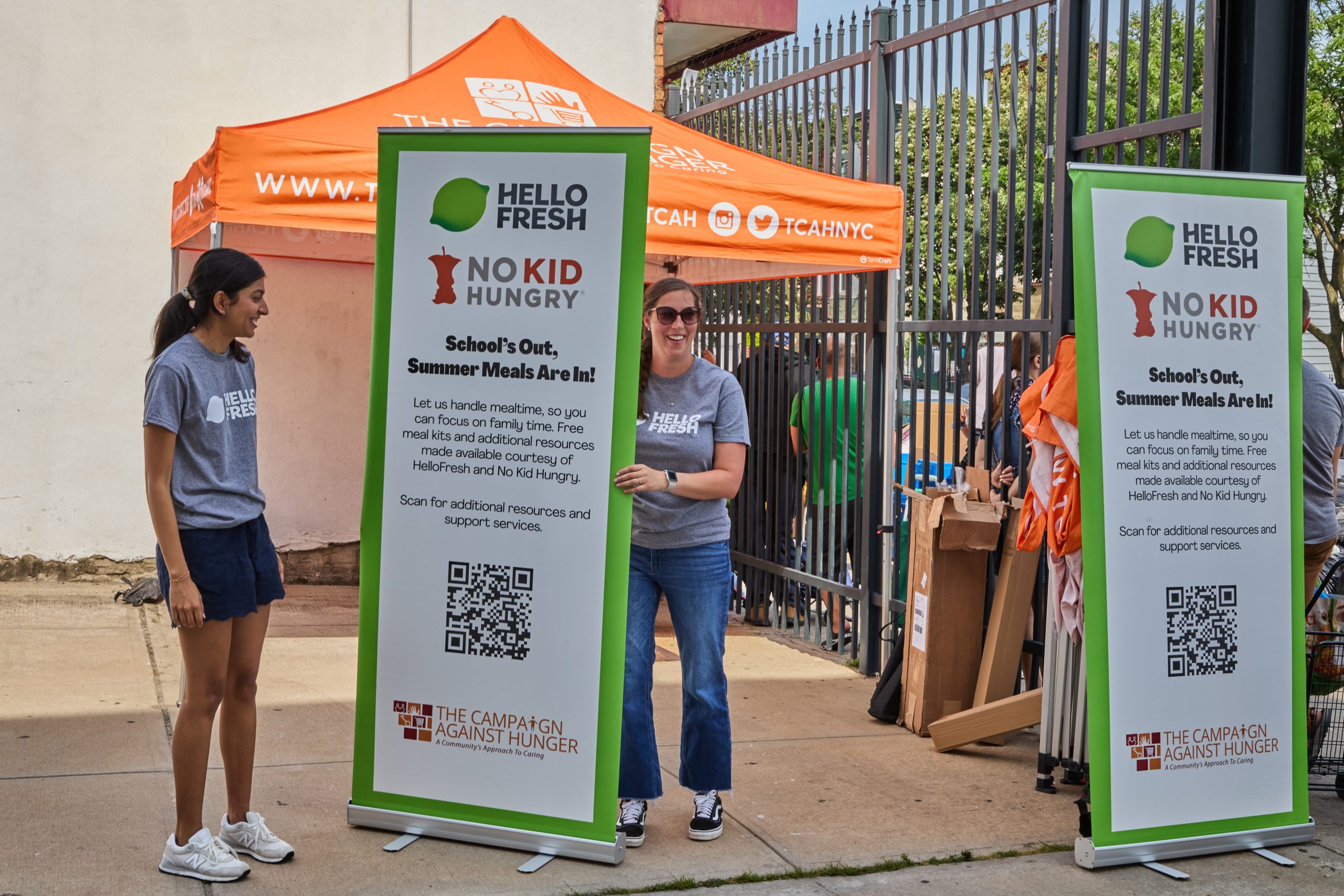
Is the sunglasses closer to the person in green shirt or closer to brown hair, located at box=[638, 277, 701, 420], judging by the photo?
brown hair, located at box=[638, 277, 701, 420]

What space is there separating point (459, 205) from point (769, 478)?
423cm

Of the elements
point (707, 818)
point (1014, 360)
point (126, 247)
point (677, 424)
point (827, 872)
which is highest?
point (126, 247)

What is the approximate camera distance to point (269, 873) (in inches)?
153

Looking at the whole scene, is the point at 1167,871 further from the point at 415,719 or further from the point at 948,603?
the point at 415,719

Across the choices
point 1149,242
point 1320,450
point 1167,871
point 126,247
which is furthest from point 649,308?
point 126,247

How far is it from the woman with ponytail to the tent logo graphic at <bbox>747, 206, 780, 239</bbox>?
302cm

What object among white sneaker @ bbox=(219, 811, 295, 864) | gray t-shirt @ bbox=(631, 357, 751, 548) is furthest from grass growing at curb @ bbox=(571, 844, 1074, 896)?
gray t-shirt @ bbox=(631, 357, 751, 548)

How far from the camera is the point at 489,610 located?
13.5ft

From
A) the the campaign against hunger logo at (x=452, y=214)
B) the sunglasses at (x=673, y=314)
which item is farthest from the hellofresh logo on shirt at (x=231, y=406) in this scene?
the sunglasses at (x=673, y=314)

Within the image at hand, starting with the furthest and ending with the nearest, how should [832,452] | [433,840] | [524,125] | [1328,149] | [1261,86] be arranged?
1. [1328,149]
2. [832,452]
3. [524,125]
4. [1261,86]
5. [433,840]

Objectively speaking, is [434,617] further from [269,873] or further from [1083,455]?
[1083,455]

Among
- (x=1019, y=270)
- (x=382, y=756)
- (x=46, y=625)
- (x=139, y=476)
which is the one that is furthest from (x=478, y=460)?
(x=139, y=476)

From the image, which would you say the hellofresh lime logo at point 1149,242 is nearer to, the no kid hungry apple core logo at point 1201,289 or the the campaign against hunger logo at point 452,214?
the no kid hungry apple core logo at point 1201,289

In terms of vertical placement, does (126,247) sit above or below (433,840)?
above
